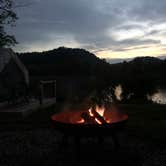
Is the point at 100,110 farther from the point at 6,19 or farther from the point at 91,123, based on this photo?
the point at 6,19

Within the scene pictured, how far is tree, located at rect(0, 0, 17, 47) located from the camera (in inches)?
523

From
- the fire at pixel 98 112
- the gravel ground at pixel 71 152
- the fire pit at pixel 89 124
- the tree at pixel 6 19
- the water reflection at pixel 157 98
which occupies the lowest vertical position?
the water reflection at pixel 157 98

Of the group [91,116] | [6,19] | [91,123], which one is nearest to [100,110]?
[91,116]

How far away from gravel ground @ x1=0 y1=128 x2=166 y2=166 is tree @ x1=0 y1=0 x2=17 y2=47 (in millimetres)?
7628

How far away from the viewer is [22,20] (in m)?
13.6

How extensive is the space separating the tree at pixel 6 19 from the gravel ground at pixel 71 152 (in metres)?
7.63

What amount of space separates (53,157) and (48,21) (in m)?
9.81

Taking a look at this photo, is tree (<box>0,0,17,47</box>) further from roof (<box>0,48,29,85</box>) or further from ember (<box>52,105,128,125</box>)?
ember (<box>52,105,128,125</box>)

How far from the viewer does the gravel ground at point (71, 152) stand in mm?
5000

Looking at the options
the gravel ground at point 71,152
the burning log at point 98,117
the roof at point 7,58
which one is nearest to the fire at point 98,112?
the burning log at point 98,117

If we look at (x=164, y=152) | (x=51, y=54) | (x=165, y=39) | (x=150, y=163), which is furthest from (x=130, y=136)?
(x=51, y=54)

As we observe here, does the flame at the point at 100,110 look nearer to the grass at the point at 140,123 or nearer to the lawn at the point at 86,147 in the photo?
the lawn at the point at 86,147

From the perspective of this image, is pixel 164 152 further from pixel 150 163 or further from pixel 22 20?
pixel 22 20

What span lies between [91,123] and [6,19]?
10.0 meters
